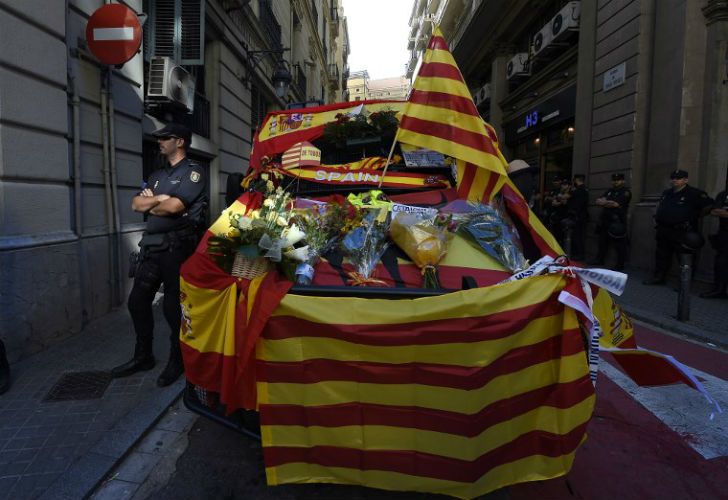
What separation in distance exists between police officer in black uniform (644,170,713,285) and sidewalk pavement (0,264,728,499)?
2605 mm

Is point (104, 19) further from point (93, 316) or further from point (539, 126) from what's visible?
point (539, 126)

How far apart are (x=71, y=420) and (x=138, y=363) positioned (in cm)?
84

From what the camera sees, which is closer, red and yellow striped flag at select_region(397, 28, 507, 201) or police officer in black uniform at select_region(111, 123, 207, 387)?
red and yellow striped flag at select_region(397, 28, 507, 201)

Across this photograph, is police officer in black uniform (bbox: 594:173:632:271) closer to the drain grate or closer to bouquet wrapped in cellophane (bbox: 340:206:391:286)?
bouquet wrapped in cellophane (bbox: 340:206:391:286)

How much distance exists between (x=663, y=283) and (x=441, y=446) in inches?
321

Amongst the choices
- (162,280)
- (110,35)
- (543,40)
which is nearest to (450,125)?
(162,280)

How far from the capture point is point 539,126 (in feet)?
53.9

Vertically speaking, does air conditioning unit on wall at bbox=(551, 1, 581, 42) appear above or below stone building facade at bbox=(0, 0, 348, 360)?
above

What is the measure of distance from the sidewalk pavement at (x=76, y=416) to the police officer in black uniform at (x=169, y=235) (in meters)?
0.37

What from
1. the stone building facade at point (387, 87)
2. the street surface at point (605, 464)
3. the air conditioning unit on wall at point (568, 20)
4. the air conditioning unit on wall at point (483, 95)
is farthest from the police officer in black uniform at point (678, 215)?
the stone building facade at point (387, 87)

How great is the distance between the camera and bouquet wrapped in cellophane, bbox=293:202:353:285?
2469 millimetres

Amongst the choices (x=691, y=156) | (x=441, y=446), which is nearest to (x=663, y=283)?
(x=691, y=156)

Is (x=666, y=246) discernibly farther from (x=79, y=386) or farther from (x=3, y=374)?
(x=3, y=374)

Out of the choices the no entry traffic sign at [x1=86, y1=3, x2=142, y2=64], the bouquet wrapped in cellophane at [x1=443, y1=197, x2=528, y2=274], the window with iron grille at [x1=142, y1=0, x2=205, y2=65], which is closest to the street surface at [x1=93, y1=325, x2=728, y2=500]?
the bouquet wrapped in cellophane at [x1=443, y1=197, x2=528, y2=274]
